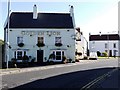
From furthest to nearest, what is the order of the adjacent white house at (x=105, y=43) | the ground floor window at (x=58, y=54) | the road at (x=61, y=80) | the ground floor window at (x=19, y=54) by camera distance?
the adjacent white house at (x=105, y=43)
the ground floor window at (x=58, y=54)
the ground floor window at (x=19, y=54)
the road at (x=61, y=80)

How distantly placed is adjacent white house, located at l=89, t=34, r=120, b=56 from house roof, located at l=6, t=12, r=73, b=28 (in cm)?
4521

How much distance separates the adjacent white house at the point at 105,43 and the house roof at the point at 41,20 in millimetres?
45208

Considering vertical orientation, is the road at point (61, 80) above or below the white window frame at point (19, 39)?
below

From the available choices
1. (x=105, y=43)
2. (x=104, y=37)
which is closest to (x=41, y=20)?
(x=105, y=43)

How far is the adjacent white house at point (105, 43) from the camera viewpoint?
96.8 meters

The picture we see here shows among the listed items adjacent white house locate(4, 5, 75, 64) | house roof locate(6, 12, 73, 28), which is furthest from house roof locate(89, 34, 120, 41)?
adjacent white house locate(4, 5, 75, 64)

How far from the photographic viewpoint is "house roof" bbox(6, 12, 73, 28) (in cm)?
5050

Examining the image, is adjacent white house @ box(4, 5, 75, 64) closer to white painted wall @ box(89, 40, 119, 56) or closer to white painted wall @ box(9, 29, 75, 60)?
white painted wall @ box(9, 29, 75, 60)

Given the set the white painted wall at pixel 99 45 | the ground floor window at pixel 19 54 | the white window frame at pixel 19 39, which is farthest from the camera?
the white painted wall at pixel 99 45

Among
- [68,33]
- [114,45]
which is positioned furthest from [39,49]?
[114,45]

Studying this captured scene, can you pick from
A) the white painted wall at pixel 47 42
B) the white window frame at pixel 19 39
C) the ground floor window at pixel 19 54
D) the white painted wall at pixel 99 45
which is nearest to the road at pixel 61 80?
the ground floor window at pixel 19 54

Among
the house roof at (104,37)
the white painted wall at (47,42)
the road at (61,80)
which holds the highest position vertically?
the house roof at (104,37)

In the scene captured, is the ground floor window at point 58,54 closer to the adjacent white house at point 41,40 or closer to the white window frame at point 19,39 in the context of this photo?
the adjacent white house at point 41,40

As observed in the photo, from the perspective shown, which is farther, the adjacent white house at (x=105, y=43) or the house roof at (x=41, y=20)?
the adjacent white house at (x=105, y=43)
